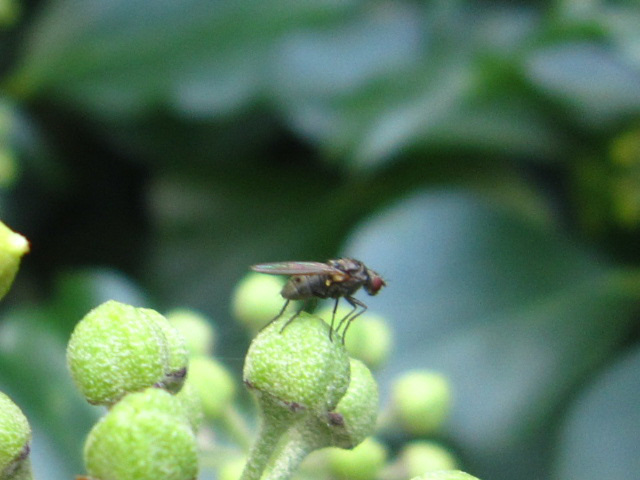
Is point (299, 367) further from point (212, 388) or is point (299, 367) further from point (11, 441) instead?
point (212, 388)

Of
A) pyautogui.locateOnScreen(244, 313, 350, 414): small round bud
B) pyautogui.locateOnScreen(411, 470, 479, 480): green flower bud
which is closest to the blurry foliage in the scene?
pyautogui.locateOnScreen(244, 313, 350, 414): small round bud

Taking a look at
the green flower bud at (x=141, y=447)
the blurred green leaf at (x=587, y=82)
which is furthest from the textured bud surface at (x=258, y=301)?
the blurred green leaf at (x=587, y=82)

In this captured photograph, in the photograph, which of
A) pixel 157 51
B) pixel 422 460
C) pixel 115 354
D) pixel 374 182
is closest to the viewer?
pixel 115 354

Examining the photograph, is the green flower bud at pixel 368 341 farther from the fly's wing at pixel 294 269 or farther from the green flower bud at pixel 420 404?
the fly's wing at pixel 294 269

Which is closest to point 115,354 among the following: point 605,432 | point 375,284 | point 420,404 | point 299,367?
point 299,367

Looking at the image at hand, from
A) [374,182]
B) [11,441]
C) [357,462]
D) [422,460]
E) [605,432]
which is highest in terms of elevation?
[374,182]

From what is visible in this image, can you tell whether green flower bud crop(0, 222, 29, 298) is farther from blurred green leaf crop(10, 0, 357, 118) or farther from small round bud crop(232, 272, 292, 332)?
blurred green leaf crop(10, 0, 357, 118)

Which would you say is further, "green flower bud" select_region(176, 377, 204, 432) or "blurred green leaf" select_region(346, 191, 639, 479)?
"blurred green leaf" select_region(346, 191, 639, 479)

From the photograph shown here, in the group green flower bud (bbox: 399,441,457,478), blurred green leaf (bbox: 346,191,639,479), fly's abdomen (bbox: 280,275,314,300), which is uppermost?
blurred green leaf (bbox: 346,191,639,479)
